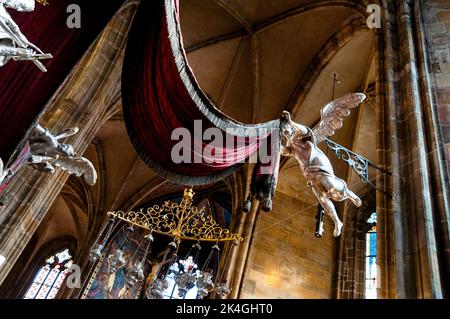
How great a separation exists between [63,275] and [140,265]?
362 inches

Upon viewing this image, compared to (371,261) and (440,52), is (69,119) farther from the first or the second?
(371,261)

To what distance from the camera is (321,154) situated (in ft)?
15.1

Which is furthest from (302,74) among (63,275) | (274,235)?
(63,275)

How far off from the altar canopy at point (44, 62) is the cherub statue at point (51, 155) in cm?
31

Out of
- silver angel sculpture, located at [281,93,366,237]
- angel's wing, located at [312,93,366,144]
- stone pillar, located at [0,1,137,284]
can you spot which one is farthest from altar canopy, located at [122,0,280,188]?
stone pillar, located at [0,1,137,284]

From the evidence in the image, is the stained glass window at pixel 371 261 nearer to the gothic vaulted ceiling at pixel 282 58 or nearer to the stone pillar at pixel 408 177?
the gothic vaulted ceiling at pixel 282 58

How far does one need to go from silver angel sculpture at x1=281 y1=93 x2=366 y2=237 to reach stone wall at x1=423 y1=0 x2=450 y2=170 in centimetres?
85

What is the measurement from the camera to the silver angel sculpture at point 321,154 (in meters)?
4.29

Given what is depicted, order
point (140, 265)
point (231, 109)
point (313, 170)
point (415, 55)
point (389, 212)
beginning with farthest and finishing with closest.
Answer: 1. point (231, 109)
2. point (140, 265)
3. point (415, 55)
4. point (313, 170)
5. point (389, 212)

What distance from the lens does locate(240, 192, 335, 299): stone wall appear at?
9.41 metres

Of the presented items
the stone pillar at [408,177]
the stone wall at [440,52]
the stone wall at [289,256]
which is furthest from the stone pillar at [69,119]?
the stone wall at [440,52]

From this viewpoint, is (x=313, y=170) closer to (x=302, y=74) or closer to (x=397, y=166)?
(x=397, y=166)

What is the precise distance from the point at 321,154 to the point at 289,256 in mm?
5884

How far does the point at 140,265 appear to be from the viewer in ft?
27.3
